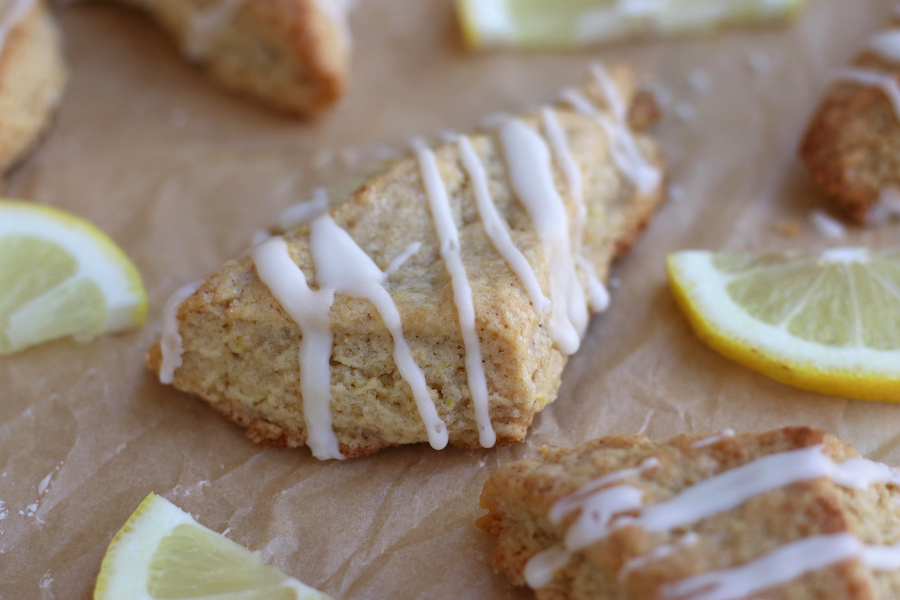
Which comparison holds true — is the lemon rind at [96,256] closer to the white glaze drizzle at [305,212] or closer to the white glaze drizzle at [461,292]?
the white glaze drizzle at [305,212]

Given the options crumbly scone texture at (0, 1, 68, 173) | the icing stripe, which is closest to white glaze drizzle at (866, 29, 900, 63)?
the icing stripe

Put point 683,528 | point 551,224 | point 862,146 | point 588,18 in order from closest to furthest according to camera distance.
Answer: point 683,528, point 551,224, point 862,146, point 588,18

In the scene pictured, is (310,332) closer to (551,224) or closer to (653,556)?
(551,224)

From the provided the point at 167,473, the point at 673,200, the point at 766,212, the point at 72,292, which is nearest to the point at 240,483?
the point at 167,473

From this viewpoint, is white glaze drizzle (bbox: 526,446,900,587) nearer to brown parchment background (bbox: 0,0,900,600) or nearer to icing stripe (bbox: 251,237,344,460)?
brown parchment background (bbox: 0,0,900,600)

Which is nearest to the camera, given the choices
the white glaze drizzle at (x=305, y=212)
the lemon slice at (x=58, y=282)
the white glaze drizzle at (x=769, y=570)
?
the white glaze drizzle at (x=769, y=570)

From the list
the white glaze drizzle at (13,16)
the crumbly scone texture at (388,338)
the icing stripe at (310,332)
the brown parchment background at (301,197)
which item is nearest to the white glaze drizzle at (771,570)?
the brown parchment background at (301,197)

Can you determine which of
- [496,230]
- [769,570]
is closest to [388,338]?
[496,230]
